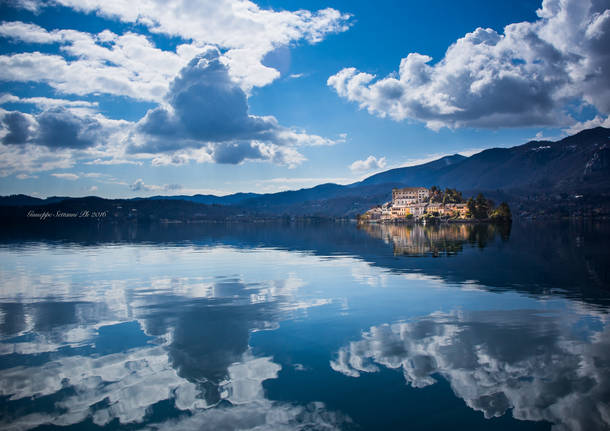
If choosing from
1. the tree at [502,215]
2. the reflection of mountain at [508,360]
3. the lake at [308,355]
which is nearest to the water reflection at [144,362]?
the lake at [308,355]

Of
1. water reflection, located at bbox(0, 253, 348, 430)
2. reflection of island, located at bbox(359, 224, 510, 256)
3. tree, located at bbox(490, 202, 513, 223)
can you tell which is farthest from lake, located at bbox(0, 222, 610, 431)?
tree, located at bbox(490, 202, 513, 223)

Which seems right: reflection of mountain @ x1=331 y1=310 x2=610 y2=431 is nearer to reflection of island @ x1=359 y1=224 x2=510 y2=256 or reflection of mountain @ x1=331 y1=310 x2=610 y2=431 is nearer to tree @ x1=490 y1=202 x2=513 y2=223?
reflection of island @ x1=359 y1=224 x2=510 y2=256

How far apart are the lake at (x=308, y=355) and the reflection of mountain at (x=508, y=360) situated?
0.07 m

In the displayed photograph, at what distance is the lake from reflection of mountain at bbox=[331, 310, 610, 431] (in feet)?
0.22

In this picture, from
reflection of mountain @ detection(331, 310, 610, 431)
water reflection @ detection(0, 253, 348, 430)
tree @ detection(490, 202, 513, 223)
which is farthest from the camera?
tree @ detection(490, 202, 513, 223)

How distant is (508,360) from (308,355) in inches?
300

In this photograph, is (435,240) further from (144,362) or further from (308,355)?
(144,362)

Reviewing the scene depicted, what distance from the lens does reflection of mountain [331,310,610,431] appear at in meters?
11.9

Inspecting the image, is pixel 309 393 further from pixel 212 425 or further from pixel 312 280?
A: pixel 312 280

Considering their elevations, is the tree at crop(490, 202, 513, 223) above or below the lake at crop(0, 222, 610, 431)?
above

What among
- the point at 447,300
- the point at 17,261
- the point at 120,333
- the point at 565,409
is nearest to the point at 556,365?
the point at 565,409

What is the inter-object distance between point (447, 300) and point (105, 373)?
791 inches

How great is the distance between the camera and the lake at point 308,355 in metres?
11.5

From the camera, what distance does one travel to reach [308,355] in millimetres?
16188
